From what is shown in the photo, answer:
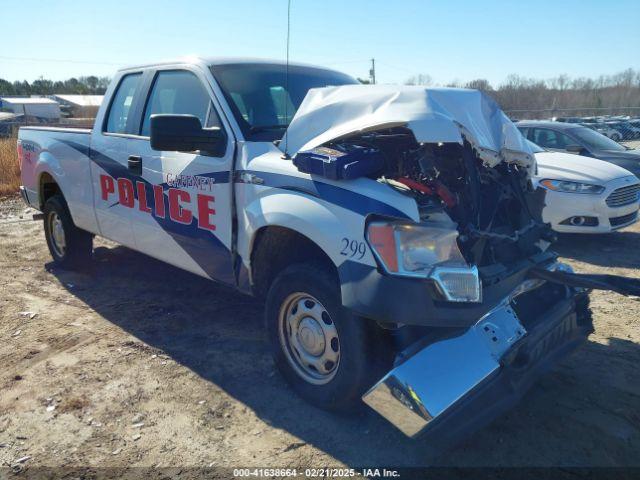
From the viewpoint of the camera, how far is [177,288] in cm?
544

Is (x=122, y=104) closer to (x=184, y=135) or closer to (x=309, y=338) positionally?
(x=184, y=135)

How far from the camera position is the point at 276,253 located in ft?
11.0

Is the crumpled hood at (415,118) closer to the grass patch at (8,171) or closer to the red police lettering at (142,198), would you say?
the red police lettering at (142,198)

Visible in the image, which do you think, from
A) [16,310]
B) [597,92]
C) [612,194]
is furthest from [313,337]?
[597,92]

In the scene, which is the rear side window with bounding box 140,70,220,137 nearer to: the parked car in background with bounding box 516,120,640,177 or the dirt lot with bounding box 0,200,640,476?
the dirt lot with bounding box 0,200,640,476

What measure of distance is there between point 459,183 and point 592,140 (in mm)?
7030

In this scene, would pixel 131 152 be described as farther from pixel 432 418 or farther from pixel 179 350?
pixel 432 418

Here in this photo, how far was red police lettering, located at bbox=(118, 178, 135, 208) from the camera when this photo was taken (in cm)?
450

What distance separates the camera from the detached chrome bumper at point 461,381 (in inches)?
97.0

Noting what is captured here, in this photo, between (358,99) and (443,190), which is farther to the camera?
(358,99)

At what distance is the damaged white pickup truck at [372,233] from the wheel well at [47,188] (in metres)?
2.16

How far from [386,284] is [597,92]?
1984 inches

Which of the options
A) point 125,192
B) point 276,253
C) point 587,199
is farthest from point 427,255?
point 587,199

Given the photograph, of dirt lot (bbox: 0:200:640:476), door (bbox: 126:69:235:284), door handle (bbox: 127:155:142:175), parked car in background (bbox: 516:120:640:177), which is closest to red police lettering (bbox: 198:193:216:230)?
door (bbox: 126:69:235:284)
